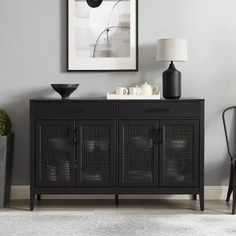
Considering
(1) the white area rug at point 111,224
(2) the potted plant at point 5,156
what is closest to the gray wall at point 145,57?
(2) the potted plant at point 5,156

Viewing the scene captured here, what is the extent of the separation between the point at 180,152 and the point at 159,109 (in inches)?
14.7

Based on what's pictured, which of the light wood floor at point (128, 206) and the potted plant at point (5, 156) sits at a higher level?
the potted plant at point (5, 156)

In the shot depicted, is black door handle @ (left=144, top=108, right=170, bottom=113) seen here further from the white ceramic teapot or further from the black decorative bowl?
the black decorative bowl

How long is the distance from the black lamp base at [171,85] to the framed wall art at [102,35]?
357 mm

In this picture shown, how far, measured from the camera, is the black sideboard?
4.44 meters

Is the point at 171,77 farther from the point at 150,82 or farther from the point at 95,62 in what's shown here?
the point at 95,62

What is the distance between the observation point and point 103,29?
15.8 feet

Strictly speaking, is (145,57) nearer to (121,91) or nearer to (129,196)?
(121,91)

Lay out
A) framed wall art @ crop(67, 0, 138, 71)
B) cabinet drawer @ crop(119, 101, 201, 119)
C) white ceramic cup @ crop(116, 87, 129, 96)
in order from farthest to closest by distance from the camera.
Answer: framed wall art @ crop(67, 0, 138, 71)
white ceramic cup @ crop(116, 87, 129, 96)
cabinet drawer @ crop(119, 101, 201, 119)

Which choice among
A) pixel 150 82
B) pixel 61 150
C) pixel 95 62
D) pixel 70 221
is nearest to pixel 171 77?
pixel 150 82

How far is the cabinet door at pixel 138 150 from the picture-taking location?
14.6 feet

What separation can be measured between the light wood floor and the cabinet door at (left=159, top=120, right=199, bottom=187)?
244mm

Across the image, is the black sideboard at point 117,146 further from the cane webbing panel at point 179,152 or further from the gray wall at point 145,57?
the gray wall at point 145,57

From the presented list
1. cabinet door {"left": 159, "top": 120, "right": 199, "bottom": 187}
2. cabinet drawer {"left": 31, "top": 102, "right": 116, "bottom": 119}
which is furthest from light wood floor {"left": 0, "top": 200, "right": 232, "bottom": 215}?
cabinet drawer {"left": 31, "top": 102, "right": 116, "bottom": 119}
